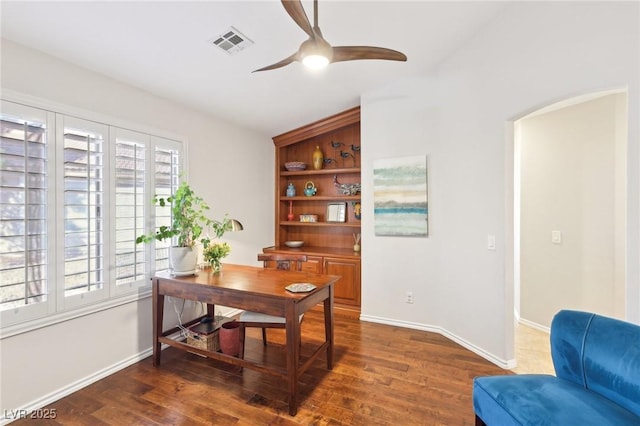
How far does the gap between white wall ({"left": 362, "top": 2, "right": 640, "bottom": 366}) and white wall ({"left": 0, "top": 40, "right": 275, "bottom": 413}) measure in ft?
6.13

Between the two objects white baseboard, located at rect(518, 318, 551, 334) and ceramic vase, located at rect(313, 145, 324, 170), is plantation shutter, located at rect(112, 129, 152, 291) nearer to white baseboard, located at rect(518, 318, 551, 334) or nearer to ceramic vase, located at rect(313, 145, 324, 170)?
ceramic vase, located at rect(313, 145, 324, 170)

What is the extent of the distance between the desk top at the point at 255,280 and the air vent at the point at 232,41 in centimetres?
193

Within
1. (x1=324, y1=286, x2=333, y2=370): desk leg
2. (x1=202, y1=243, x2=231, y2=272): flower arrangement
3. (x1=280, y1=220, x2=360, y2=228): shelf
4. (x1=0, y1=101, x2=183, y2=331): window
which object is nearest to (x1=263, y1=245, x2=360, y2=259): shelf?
(x1=280, y1=220, x2=360, y2=228): shelf

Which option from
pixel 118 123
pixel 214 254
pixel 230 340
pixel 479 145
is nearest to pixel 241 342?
pixel 230 340

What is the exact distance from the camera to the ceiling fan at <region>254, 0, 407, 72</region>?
1.58 m

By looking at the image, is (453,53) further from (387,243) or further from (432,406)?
(432,406)

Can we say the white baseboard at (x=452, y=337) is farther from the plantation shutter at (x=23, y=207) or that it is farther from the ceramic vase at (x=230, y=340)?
the plantation shutter at (x=23, y=207)

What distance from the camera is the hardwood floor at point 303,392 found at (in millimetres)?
2021

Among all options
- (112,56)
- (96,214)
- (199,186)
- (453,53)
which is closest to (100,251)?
(96,214)

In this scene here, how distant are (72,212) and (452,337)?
3.72 m

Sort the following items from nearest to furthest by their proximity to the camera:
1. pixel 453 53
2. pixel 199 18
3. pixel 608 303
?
1. pixel 199 18
2. pixel 608 303
3. pixel 453 53

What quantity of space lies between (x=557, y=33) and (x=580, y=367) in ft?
7.22

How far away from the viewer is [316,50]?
175cm

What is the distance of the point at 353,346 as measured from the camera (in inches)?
121
